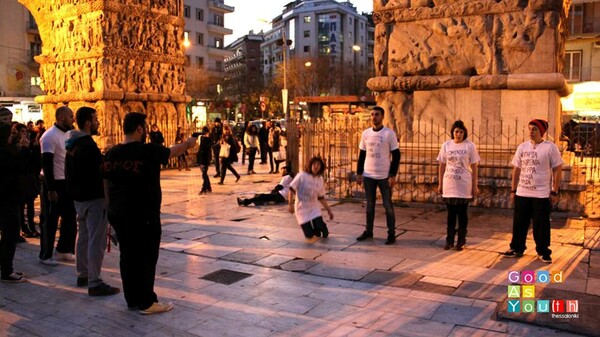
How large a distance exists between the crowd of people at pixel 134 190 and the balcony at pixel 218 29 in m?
56.8

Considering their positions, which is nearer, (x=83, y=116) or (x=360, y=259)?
(x=83, y=116)

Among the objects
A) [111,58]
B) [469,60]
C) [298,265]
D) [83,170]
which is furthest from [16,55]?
[298,265]

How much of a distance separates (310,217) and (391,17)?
4926 millimetres

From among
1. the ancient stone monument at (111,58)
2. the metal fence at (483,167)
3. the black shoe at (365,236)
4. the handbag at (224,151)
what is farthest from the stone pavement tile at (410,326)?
the ancient stone monument at (111,58)

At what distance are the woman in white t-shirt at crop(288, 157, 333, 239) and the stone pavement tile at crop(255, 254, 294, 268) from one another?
86 centimetres

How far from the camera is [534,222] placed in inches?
248

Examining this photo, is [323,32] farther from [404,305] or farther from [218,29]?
[404,305]

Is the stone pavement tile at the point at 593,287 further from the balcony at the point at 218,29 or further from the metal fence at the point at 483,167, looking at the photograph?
the balcony at the point at 218,29

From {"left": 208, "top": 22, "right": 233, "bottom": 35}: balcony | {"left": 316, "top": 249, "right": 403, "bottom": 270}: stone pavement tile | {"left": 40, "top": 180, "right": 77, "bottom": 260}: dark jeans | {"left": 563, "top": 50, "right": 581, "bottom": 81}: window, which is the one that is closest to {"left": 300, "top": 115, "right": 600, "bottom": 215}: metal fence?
{"left": 316, "top": 249, "right": 403, "bottom": 270}: stone pavement tile

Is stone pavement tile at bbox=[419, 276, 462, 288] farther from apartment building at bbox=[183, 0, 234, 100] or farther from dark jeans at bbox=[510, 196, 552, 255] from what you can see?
apartment building at bbox=[183, 0, 234, 100]

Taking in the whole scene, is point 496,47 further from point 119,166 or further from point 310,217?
point 119,166

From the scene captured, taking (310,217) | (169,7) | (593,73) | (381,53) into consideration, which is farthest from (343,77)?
(310,217)

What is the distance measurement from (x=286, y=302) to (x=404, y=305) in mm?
1108

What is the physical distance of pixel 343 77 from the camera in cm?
5791
